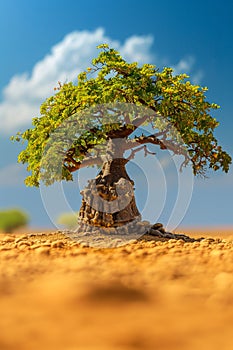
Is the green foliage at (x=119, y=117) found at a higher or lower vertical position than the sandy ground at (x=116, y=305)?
higher

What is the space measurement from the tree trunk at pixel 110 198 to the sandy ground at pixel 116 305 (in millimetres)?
5999

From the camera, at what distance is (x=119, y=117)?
37.9 ft

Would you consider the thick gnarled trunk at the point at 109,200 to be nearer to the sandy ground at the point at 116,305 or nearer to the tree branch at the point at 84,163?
the tree branch at the point at 84,163

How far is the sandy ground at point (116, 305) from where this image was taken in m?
2.66

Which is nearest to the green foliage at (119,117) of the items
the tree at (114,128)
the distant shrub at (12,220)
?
the tree at (114,128)

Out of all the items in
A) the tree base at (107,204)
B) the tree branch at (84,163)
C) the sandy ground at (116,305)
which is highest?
the tree branch at (84,163)

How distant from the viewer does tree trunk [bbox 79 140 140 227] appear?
1161 cm

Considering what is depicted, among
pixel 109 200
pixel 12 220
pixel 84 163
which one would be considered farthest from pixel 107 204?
pixel 12 220

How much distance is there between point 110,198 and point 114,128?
1889 mm

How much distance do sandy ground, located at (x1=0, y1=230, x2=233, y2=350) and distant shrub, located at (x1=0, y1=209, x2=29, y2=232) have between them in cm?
1217

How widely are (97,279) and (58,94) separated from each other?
925 cm

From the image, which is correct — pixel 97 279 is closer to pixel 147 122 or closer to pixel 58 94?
pixel 147 122

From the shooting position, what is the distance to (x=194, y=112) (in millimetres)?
11695

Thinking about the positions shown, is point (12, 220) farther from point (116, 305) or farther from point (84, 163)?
point (116, 305)
